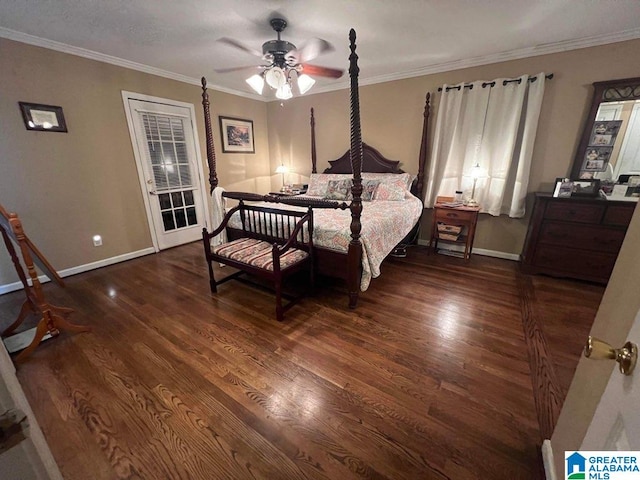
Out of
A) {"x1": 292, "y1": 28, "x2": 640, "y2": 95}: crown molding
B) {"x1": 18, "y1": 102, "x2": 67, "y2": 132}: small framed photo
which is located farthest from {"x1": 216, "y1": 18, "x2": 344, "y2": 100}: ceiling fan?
{"x1": 18, "y1": 102, "x2": 67, "y2": 132}: small framed photo

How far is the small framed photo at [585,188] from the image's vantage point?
2545 mm

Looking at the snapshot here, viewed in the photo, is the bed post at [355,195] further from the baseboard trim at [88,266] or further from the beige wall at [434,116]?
the baseboard trim at [88,266]

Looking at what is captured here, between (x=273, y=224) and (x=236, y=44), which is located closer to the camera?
(x=236, y=44)

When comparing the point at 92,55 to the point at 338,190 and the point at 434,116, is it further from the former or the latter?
the point at 434,116

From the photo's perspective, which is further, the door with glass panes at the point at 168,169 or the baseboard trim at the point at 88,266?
the door with glass panes at the point at 168,169

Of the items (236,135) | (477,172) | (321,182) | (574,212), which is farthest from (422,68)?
(236,135)

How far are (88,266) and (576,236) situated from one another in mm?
5335

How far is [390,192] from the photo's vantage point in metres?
3.44

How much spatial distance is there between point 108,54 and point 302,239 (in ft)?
9.88

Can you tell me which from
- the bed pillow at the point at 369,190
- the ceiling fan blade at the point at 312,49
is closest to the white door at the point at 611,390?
the ceiling fan blade at the point at 312,49

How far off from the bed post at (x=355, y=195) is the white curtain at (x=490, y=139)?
193 centimetres

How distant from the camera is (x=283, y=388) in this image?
1.53 meters

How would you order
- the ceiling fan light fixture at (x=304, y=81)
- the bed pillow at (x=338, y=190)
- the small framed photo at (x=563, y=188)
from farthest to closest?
1. the bed pillow at (x=338, y=190)
2. the small framed photo at (x=563, y=188)
3. the ceiling fan light fixture at (x=304, y=81)

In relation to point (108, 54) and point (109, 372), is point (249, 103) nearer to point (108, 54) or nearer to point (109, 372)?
point (108, 54)
